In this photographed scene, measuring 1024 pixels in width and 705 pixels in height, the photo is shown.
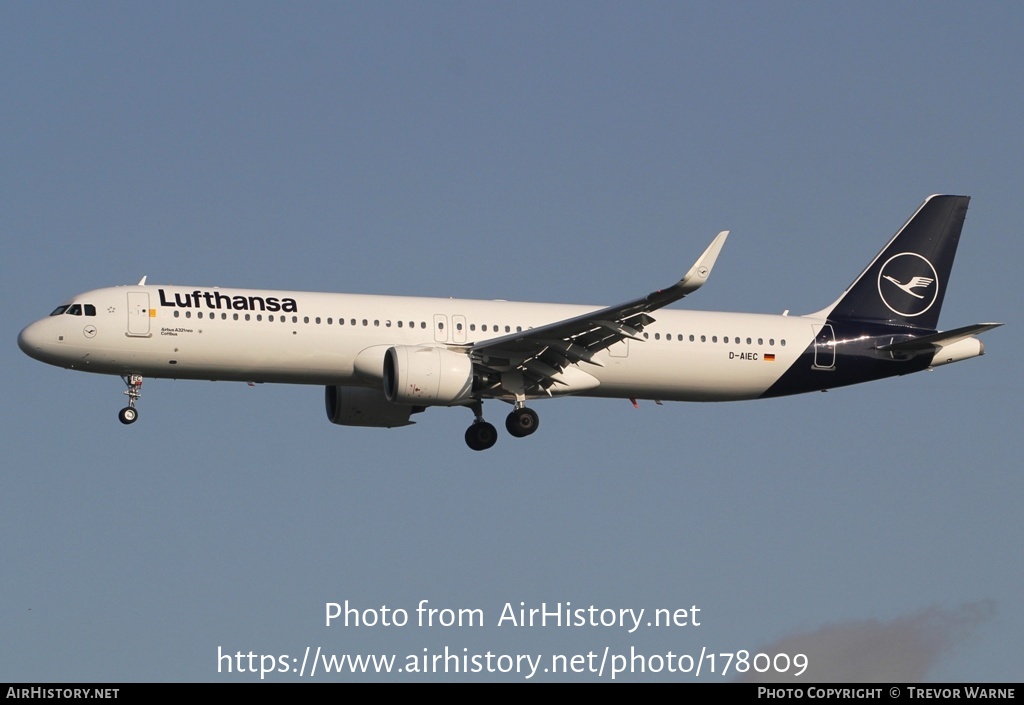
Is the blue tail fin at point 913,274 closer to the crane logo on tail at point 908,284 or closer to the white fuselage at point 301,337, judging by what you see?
the crane logo on tail at point 908,284

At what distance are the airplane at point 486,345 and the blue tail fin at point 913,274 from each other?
2.7 inches

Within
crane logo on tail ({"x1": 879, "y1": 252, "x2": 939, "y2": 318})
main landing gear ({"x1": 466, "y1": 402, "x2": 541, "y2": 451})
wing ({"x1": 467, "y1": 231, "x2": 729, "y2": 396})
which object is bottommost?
main landing gear ({"x1": 466, "y1": 402, "x2": 541, "y2": 451})

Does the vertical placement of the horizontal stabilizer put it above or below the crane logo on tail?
below

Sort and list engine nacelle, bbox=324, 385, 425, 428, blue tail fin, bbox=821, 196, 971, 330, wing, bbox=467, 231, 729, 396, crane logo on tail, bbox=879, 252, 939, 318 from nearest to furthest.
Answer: wing, bbox=467, 231, 729, 396
engine nacelle, bbox=324, 385, 425, 428
blue tail fin, bbox=821, 196, 971, 330
crane logo on tail, bbox=879, 252, 939, 318

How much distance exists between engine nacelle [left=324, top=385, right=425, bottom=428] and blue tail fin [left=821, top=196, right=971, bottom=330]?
13.1 m

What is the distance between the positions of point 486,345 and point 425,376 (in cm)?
193

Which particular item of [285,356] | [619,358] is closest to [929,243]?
[619,358]

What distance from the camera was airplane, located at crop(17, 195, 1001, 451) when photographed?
46062 mm

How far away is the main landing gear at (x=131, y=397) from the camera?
46906 mm

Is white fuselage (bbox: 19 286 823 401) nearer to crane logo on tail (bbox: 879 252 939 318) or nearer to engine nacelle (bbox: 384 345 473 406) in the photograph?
engine nacelle (bbox: 384 345 473 406)

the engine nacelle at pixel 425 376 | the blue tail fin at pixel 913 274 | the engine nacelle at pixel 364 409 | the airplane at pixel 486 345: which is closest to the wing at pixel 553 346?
the airplane at pixel 486 345

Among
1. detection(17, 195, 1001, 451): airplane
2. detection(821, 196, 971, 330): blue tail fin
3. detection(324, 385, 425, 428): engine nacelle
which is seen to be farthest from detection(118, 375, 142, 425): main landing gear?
detection(821, 196, 971, 330): blue tail fin

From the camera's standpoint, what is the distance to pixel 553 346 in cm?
4703
